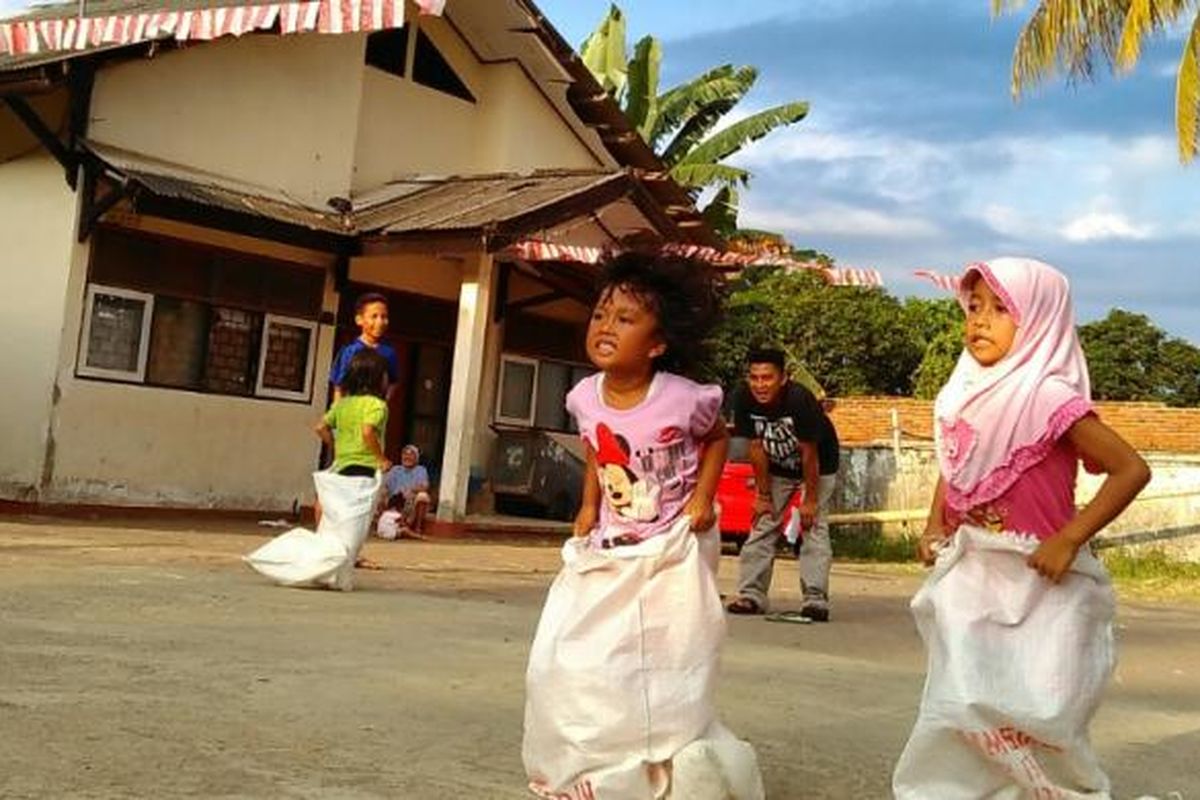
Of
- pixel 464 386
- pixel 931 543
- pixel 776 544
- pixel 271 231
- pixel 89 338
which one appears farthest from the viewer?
pixel 464 386

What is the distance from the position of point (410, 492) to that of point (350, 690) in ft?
32.2

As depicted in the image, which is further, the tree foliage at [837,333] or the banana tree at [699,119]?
the tree foliage at [837,333]

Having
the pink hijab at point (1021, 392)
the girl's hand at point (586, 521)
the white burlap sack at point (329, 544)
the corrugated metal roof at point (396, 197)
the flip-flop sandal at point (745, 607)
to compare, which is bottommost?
the flip-flop sandal at point (745, 607)

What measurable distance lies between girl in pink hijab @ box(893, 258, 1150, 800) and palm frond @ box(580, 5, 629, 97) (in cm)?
2105

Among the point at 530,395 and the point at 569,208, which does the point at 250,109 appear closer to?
the point at 569,208

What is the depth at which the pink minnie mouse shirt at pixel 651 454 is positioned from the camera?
385cm

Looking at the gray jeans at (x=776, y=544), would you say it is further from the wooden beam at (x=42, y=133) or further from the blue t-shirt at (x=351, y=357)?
the wooden beam at (x=42, y=133)

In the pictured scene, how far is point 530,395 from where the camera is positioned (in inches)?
728

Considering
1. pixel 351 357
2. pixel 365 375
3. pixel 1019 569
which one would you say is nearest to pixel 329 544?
pixel 365 375

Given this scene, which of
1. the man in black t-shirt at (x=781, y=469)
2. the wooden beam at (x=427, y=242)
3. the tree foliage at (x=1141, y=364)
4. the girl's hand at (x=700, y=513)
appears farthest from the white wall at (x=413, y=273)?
the tree foliage at (x=1141, y=364)

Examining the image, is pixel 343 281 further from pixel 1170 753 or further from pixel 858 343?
pixel 858 343

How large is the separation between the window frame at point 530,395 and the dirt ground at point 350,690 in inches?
327

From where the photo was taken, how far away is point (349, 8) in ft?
30.3

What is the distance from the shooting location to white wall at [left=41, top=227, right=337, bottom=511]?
13555 millimetres
